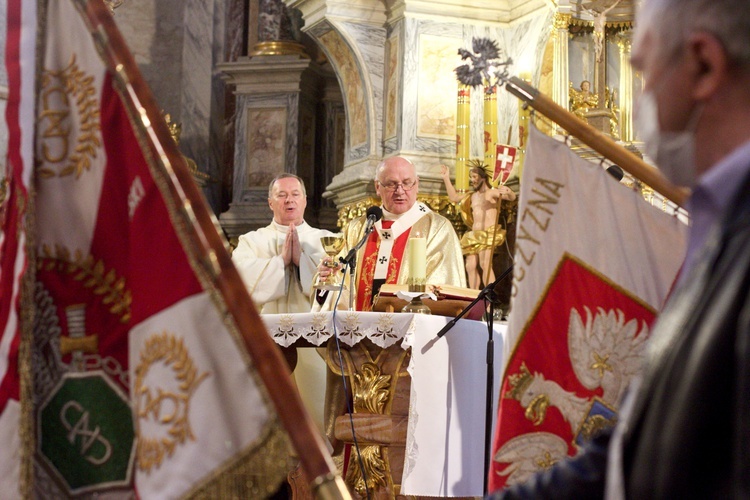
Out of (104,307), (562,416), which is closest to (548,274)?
(562,416)

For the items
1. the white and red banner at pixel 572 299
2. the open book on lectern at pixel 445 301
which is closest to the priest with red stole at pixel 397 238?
the open book on lectern at pixel 445 301

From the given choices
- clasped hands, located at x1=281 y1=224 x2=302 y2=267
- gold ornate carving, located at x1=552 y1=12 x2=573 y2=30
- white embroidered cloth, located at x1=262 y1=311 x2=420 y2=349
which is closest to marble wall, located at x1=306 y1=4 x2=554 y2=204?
gold ornate carving, located at x1=552 y1=12 x2=573 y2=30

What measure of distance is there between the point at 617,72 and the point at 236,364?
784 centimetres

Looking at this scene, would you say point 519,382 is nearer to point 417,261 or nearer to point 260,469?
point 260,469

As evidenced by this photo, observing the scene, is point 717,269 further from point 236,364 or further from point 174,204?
point 174,204

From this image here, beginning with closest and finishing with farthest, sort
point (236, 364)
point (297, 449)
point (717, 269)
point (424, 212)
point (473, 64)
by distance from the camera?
1. point (717, 269)
2. point (297, 449)
3. point (236, 364)
4. point (424, 212)
5. point (473, 64)

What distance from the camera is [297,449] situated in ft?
6.16

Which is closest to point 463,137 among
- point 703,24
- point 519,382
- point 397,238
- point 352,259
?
point 397,238

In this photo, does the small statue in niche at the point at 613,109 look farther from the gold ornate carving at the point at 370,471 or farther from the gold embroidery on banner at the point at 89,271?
the gold embroidery on banner at the point at 89,271

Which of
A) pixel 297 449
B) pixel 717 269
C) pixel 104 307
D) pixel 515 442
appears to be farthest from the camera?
pixel 515 442

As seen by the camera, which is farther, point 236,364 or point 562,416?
point 562,416

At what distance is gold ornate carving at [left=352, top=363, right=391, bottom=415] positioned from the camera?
5.61m

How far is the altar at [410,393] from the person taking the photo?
5324 mm

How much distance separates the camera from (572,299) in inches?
142
